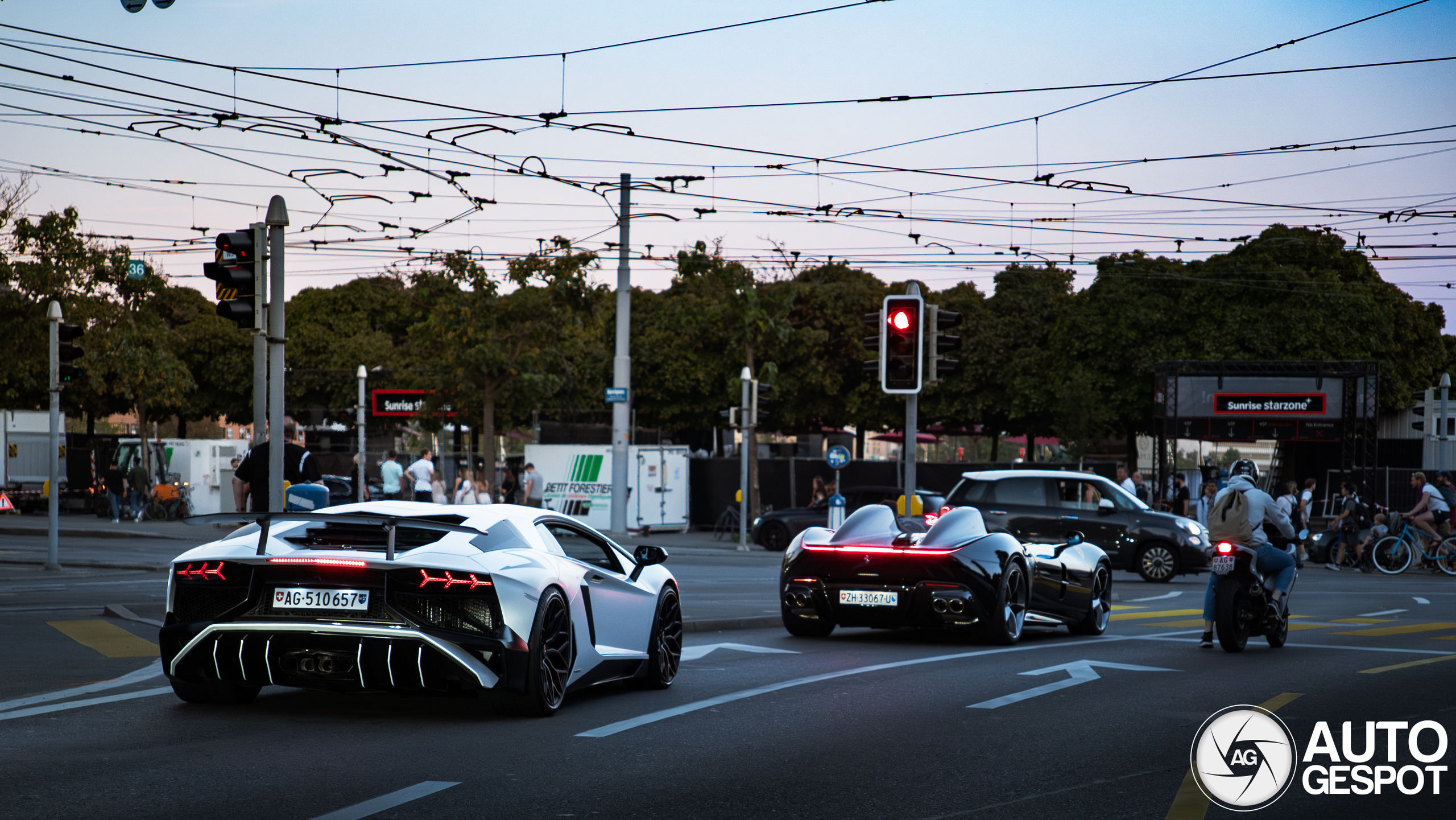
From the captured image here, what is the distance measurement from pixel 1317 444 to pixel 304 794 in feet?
153

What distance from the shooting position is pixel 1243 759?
7.28 m

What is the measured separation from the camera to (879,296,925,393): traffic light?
16859 millimetres

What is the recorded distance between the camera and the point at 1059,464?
38719 millimetres

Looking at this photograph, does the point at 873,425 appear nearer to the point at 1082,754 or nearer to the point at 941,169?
the point at 941,169

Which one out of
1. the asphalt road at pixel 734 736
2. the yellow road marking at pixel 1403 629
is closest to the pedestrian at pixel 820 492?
the yellow road marking at pixel 1403 629

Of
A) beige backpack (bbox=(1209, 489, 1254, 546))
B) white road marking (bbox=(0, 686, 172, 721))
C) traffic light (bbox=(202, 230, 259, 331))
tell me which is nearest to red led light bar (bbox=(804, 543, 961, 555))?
beige backpack (bbox=(1209, 489, 1254, 546))

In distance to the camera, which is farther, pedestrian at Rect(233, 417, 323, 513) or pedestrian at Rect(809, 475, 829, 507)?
pedestrian at Rect(809, 475, 829, 507)

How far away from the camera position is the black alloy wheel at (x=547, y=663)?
7.98m

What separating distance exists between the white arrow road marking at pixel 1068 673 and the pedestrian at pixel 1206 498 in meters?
11.9

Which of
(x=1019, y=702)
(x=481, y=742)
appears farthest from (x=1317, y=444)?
(x=481, y=742)

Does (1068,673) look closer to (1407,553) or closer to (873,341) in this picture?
(873,341)

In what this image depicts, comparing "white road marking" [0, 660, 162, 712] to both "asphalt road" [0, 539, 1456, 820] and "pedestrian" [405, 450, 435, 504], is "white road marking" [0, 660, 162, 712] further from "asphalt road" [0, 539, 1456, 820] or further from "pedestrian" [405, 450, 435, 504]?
"pedestrian" [405, 450, 435, 504]

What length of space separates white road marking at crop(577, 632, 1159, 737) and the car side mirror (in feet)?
3.13

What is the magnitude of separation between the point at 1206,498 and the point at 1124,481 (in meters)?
1.68
